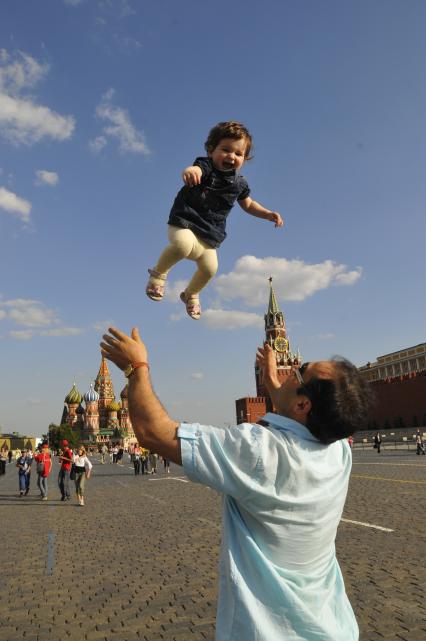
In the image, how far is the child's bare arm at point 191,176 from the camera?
7.41 feet

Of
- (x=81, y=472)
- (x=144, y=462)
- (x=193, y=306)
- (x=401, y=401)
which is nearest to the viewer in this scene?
(x=193, y=306)

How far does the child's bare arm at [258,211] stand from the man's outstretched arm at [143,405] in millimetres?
1292

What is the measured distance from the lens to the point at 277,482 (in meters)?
1.90

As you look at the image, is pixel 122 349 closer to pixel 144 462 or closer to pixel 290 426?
pixel 290 426

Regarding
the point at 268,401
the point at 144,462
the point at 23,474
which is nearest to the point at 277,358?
the point at 268,401

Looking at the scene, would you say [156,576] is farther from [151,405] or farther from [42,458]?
[42,458]

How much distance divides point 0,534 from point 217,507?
17.0 feet

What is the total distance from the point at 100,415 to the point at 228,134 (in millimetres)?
129996

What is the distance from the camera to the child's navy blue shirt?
233 centimetres

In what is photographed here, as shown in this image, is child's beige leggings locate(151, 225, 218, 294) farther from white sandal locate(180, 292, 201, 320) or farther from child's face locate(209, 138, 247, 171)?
child's face locate(209, 138, 247, 171)

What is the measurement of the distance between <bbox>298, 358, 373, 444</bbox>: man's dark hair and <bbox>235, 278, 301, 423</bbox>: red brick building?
8118 cm

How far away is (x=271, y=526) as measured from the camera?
191 cm

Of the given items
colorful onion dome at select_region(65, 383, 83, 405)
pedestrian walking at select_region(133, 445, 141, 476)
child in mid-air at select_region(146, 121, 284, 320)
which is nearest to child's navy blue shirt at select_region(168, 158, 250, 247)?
child in mid-air at select_region(146, 121, 284, 320)

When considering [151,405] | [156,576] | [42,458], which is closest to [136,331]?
[151,405]
